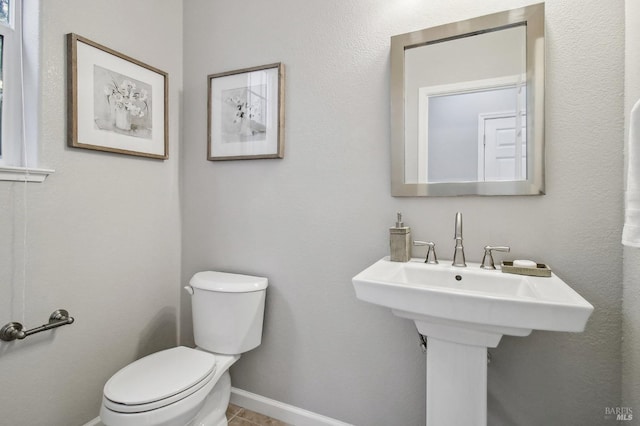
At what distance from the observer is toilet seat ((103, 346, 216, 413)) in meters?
1.10

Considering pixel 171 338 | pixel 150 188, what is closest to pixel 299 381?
pixel 171 338

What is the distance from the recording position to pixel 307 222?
1.57 metres

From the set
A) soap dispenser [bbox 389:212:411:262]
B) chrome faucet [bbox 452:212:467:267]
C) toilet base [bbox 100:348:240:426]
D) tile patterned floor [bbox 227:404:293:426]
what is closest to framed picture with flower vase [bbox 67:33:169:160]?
toilet base [bbox 100:348:240:426]

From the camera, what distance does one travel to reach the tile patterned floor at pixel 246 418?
1.61 metres

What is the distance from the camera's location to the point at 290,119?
1.61 meters

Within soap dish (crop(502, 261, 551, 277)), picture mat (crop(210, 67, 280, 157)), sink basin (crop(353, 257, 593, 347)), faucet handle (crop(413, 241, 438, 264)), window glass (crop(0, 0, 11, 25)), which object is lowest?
sink basin (crop(353, 257, 593, 347))

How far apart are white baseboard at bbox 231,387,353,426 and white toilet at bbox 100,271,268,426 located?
0.21m

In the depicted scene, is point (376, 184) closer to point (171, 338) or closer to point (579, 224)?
point (579, 224)

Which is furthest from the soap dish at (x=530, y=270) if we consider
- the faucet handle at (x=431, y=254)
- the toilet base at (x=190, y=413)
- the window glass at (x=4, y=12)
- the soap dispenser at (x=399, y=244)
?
the window glass at (x=4, y=12)

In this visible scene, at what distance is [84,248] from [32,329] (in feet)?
1.19

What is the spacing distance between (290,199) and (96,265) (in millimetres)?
962

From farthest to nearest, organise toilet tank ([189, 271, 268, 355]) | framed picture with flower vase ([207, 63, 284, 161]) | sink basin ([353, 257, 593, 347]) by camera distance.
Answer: framed picture with flower vase ([207, 63, 284, 161])
toilet tank ([189, 271, 268, 355])
sink basin ([353, 257, 593, 347])

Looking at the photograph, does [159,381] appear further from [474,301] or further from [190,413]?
[474,301]

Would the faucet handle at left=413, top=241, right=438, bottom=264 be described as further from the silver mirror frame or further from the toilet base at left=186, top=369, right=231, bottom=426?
the toilet base at left=186, top=369, right=231, bottom=426
